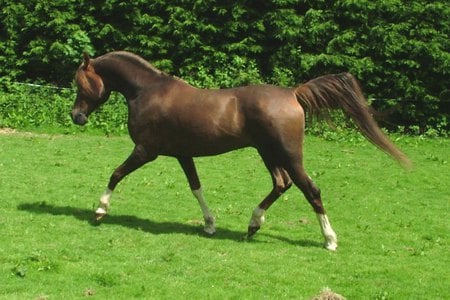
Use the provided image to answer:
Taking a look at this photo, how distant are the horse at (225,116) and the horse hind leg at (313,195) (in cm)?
1

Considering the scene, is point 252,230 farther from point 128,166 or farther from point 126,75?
point 126,75

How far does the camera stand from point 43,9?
22.0 meters

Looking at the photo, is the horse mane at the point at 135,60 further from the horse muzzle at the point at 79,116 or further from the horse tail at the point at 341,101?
the horse tail at the point at 341,101

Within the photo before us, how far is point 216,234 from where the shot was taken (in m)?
9.20

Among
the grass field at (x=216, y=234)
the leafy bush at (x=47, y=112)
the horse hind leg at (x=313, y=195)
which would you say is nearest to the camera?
the grass field at (x=216, y=234)

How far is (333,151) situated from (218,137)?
872 centimetres

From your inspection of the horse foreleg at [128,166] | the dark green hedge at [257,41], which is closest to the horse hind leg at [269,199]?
the horse foreleg at [128,166]

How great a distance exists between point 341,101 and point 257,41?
13.7m

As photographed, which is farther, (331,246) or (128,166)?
(128,166)

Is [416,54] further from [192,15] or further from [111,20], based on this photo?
[111,20]

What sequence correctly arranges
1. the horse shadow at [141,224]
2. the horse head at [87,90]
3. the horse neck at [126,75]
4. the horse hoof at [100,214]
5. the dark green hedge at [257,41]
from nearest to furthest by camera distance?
the horse shadow at [141,224] → the horse hoof at [100,214] → the horse neck at [126,75] → the horse head at [87,90] → the dark green hedge at [257,41]

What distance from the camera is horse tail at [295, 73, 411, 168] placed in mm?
8453

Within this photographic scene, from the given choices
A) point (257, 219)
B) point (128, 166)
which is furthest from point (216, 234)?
point (128, 166)

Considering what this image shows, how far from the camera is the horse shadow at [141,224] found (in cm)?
906
